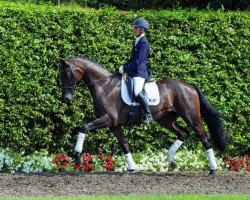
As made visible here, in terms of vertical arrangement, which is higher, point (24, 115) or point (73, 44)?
point (73, 44)

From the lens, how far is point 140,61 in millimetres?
12805

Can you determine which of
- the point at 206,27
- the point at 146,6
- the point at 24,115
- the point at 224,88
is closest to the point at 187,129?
the point at 224,88

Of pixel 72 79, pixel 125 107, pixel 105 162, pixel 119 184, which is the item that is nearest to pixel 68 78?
pixel 72 79

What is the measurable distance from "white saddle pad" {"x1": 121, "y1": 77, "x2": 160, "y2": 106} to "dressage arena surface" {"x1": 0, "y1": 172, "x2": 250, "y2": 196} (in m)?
1.29

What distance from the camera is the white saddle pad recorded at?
1304cm

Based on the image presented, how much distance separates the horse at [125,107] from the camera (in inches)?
506

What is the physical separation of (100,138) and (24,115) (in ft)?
5.23

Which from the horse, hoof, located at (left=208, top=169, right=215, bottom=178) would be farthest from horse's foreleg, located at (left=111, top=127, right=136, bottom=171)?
hoof, located at (left=208, top=169, right=215, bottom=178)

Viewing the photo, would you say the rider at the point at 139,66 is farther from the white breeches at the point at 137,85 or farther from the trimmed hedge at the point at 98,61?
the trimmed hedge at the point at 98,61

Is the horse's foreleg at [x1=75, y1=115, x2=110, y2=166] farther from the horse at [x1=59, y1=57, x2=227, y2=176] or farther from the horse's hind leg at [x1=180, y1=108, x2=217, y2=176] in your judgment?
the horse's hind leg at [x1=180, y1=108, x2=217, y2=176]

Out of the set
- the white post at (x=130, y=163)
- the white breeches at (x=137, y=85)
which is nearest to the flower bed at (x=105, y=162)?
the white post at (x=130, y=163)

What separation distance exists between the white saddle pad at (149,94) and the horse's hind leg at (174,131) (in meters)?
0.65

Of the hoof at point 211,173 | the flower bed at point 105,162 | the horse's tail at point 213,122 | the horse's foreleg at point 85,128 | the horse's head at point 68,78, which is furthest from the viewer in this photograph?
the flower bed at point 105,162

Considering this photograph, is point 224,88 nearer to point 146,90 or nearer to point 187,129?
point 187,129
